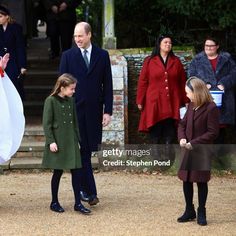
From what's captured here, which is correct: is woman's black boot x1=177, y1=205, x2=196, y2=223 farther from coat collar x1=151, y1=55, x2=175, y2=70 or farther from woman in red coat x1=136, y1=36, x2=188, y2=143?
coat collar x1=151, y1=55, x2=175, y2=70

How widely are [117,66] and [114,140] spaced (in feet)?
3.25

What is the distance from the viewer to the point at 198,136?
28.1 ft

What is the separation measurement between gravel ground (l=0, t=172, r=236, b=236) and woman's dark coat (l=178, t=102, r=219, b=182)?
487mm

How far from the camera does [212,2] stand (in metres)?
12.9

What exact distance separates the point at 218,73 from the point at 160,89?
768 mm

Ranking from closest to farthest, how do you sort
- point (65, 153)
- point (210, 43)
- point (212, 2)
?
1. point (65, 153)
2. point (210, 43)
3. point (212, 2)

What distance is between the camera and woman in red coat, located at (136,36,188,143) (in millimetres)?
11438

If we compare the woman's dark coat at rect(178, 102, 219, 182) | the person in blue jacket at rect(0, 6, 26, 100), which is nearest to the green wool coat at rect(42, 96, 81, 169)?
the woman's dark coat at rect(178, 102, 219, 182)

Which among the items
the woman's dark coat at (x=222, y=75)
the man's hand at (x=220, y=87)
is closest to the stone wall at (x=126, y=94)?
the woman's dark coat at (x=222, y=75)

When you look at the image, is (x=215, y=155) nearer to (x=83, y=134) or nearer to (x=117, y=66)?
(x=117, y=66)

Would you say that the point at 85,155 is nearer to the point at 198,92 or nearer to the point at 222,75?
the point at 198,92

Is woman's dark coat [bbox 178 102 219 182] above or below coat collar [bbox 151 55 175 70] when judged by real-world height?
below

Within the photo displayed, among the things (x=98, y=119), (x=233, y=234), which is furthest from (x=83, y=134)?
(x=233, y=234)
